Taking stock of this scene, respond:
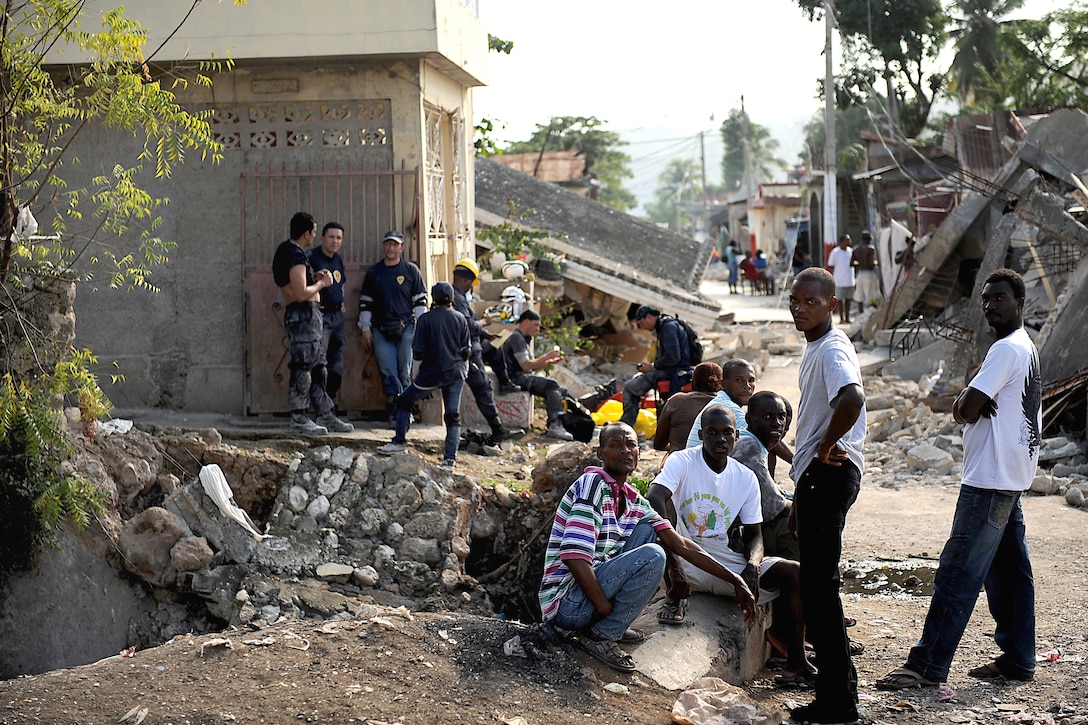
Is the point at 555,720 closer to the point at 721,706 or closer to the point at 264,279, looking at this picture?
Result: the point at 721,706

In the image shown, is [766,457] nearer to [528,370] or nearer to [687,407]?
[687,407]

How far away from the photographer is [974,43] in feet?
123

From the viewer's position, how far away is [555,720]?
Result: 14.3 feet

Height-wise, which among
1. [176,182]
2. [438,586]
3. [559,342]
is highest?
Result: [176,182]

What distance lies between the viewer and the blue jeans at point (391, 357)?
30.5 ft

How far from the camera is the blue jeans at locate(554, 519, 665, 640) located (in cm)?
477

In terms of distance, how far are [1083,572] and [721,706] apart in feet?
11.5

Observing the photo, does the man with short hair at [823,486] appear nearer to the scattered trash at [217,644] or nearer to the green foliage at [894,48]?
the scattered trash at [217,644]

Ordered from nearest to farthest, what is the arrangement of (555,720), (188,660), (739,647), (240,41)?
(555,720), (188,660), (739,647), (240,41)

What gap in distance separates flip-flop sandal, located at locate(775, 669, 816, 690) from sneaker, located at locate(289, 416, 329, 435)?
4.50 m

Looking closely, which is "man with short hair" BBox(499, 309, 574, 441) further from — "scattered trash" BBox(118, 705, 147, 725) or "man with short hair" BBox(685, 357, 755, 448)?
"scattered trash" BBox(118, 705, 147, 725)

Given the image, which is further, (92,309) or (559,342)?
(559,342)

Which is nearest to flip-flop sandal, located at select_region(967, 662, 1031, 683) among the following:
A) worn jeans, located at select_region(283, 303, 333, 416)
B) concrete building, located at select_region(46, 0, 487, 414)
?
worn jeans, located at select_region(283, 303, 333, 416)

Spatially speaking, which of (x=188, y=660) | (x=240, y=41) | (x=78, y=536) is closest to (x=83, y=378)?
(x=78, y=536)
